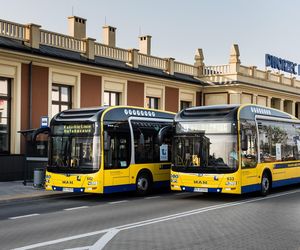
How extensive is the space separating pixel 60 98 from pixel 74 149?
9.83 metres

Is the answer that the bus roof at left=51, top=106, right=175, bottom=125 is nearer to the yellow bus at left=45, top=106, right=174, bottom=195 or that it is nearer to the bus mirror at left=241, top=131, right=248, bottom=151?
the yellow bus at left=45, top=106, right=174, bottom=195

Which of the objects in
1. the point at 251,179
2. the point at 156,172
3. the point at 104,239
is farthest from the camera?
the point at 156,172

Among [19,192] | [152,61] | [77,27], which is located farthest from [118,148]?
[77,27]

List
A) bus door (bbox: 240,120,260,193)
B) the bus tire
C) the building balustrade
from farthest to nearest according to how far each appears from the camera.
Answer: the building balustrade → the bus tire → bus door (bbox: 240,120,260,193)

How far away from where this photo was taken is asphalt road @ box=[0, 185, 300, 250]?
349 inches

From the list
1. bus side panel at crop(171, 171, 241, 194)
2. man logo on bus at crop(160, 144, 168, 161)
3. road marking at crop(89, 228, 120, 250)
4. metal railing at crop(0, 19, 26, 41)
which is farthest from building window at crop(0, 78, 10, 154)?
road marking at crop(89, 228, 120, 250)

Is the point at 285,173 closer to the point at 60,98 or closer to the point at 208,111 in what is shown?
the point at 208,111

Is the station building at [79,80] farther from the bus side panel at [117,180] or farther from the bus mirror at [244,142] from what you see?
the bus mirror at [244,142]

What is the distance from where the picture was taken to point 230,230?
33.4 feet

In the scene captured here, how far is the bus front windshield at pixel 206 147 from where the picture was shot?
1548cm

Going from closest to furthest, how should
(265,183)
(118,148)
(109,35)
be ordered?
(118,148), (265,183), (109,35)

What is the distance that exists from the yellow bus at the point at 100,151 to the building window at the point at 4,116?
21.7 ft

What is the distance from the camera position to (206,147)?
51.9 ft

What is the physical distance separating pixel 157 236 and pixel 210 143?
22.1ft
